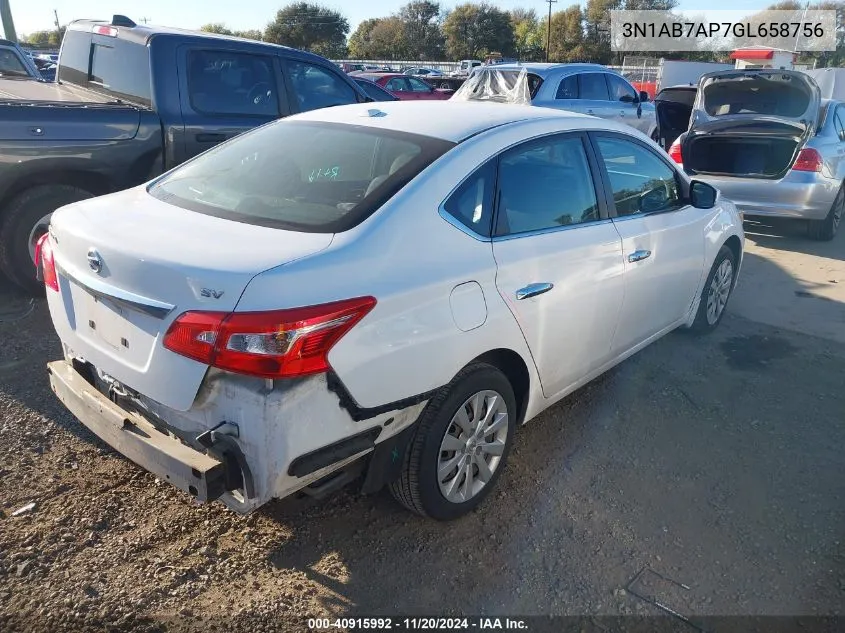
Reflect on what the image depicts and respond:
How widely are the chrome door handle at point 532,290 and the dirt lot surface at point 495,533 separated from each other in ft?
3.11

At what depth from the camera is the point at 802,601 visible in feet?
8.54

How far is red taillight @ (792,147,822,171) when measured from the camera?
7547mm

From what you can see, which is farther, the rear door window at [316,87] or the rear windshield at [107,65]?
the rear door window at [316,87]

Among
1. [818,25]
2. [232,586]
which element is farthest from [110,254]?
[818,25]

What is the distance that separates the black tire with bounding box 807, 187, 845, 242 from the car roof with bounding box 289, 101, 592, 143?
5.79 metres

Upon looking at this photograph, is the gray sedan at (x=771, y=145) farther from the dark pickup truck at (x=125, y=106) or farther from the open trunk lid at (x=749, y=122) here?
the dark pickup truck at (x=125, y=106)

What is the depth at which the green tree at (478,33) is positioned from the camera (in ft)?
203

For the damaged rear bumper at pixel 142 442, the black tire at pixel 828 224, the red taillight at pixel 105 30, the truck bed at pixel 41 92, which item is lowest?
the black tire at pixel 828 224

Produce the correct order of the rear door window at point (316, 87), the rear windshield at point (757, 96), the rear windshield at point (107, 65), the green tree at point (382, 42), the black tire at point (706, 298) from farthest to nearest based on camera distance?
the green tree at point (382, 42) → the rear windshield at point (757, 96) → the rear door window at point (316, 87) → the rear windshield at point (107, 65) → the black tire at point (706, 298)

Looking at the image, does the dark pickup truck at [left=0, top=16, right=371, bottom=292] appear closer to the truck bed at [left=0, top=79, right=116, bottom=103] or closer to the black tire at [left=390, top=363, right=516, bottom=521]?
the truck bed at [left=0, top=79, right=116, bottom=103]

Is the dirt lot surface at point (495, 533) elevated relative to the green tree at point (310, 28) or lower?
lower

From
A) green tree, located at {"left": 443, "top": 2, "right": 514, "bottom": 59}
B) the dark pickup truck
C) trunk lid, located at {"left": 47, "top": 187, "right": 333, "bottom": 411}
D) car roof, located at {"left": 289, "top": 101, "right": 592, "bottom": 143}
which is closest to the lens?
trunk lid, located at {"left": 47, "top": 187, "right": 333, "bottom": 411}

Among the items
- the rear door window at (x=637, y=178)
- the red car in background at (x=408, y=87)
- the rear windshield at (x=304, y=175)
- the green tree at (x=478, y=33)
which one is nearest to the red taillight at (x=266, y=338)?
the rear windshield at (x=304, y=175)

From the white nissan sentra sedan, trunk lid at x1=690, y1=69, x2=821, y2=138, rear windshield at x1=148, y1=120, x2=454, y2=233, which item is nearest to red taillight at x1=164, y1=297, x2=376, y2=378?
the white nissan sentra sedan
